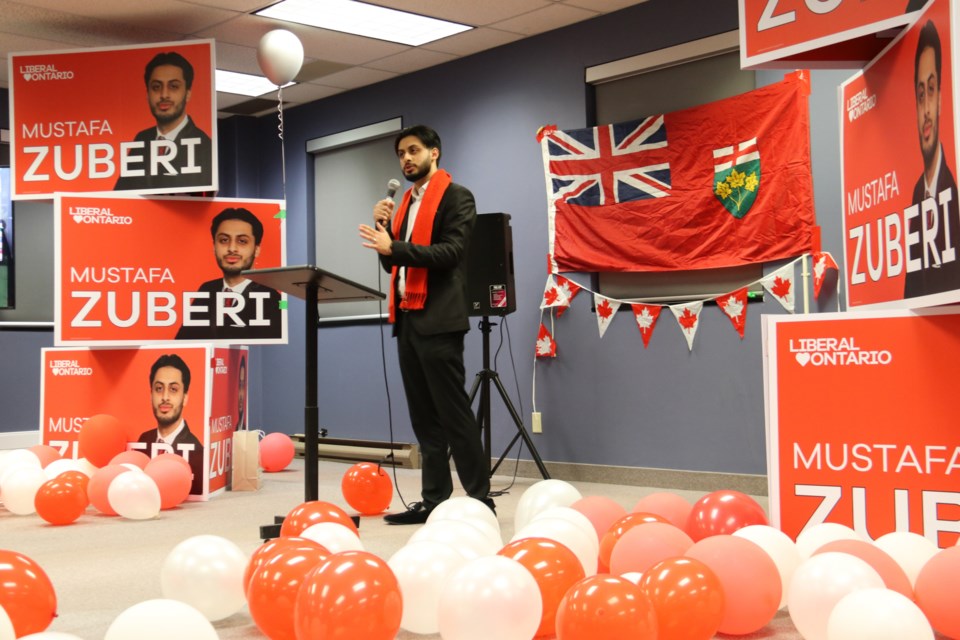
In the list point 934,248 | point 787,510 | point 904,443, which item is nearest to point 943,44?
point 934,248

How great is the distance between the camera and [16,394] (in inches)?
287

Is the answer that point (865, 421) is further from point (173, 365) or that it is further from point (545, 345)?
point (173, 365)

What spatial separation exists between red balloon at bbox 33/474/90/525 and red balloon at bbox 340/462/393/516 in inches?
42.2

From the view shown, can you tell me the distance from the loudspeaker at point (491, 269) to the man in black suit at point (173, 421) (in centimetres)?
151

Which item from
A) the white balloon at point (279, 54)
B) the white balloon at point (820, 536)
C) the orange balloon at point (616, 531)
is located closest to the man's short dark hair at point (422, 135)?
the orange balloon at point (616, 531)

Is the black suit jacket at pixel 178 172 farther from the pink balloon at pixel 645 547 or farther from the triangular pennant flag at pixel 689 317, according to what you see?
the pink balloon at pixel 645 547

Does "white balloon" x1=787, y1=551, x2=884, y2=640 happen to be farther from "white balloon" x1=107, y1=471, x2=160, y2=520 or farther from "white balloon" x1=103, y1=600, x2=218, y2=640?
"white balloon" x1=107, y1=471, x2=160, y2=520

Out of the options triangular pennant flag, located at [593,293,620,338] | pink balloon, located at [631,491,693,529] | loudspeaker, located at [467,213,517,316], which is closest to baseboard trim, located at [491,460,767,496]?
triangular pennant flag, located at [593,293,620,338]

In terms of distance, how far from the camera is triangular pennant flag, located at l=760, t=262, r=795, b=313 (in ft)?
15.5

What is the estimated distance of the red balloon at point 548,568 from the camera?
83.2 inches

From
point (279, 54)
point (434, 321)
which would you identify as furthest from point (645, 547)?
point (279, 54)

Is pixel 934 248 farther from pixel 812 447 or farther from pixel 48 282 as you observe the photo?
pixel 48 282

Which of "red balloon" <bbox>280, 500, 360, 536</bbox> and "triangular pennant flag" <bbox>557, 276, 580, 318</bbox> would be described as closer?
"red balloon" <bbox>280, 500, 360, 536</bbox>

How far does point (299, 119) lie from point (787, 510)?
19.3 feet
